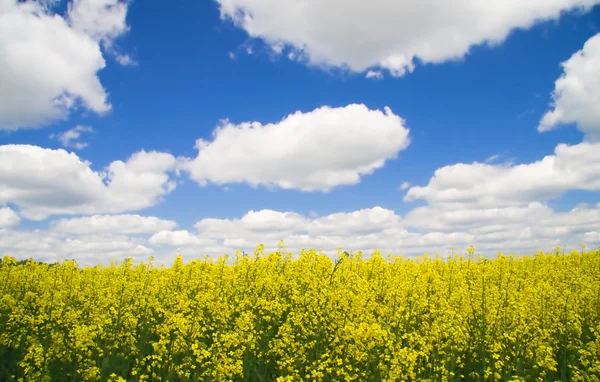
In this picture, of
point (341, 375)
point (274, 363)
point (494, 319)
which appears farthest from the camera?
point (494, 319)

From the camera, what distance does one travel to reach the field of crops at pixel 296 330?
6988 mm

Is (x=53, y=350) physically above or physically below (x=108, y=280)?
below

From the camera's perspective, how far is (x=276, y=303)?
8328 mm

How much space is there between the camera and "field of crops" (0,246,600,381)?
22.9 feet

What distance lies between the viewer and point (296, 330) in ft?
27.1

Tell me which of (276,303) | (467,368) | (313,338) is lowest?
(467,368)

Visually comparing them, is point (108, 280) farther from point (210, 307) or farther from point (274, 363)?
point (274, 363)

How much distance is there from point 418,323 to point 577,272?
914 centimetres

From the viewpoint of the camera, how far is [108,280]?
42.1 feet

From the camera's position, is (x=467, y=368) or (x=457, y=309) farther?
(x=457, y=309)

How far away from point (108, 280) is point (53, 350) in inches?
199

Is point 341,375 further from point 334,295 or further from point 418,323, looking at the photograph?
point 418,323

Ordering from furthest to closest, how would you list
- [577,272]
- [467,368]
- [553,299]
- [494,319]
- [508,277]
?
[577,272], [508,277], [553,299], [494,319], [467,368]

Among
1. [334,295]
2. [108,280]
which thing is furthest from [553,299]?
[108,280]
